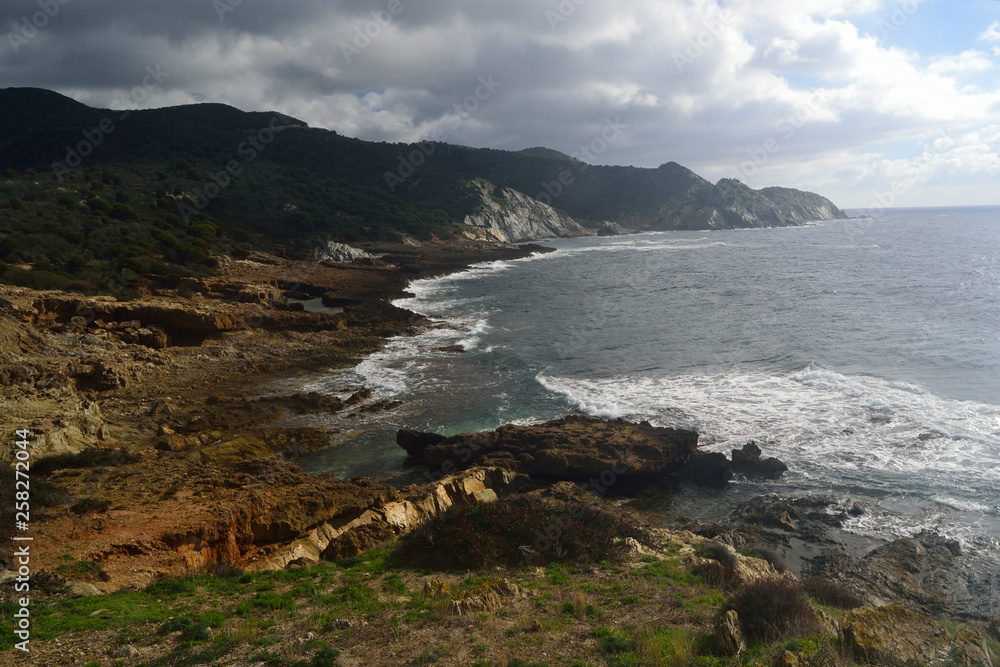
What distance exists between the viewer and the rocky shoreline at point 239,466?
411 inches

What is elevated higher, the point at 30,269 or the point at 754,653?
the point at 30,269

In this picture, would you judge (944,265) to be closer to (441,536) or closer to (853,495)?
(853,495)

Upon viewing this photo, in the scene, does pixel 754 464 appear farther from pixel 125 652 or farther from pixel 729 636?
pixel 125 652

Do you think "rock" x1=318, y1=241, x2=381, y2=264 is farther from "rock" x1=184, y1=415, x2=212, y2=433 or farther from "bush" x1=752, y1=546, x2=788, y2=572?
"bush" x1=752, y1=546, x2=788, y2=572

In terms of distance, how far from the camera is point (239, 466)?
14.6m

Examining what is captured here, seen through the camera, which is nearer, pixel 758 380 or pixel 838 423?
pixel 838 423

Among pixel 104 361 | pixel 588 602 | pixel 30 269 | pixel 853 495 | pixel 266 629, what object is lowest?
pixel 853 495

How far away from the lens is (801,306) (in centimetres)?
4088

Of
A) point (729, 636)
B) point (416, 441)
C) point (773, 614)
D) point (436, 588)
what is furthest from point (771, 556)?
point (416, 441)

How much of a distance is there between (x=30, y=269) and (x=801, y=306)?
49.5 meters

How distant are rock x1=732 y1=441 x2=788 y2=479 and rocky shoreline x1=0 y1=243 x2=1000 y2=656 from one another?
58 mm

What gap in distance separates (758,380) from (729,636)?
19.5 metres

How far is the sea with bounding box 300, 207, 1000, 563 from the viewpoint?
50.8 feet

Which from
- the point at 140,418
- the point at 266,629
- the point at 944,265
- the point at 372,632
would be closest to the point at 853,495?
the point at 372,632
